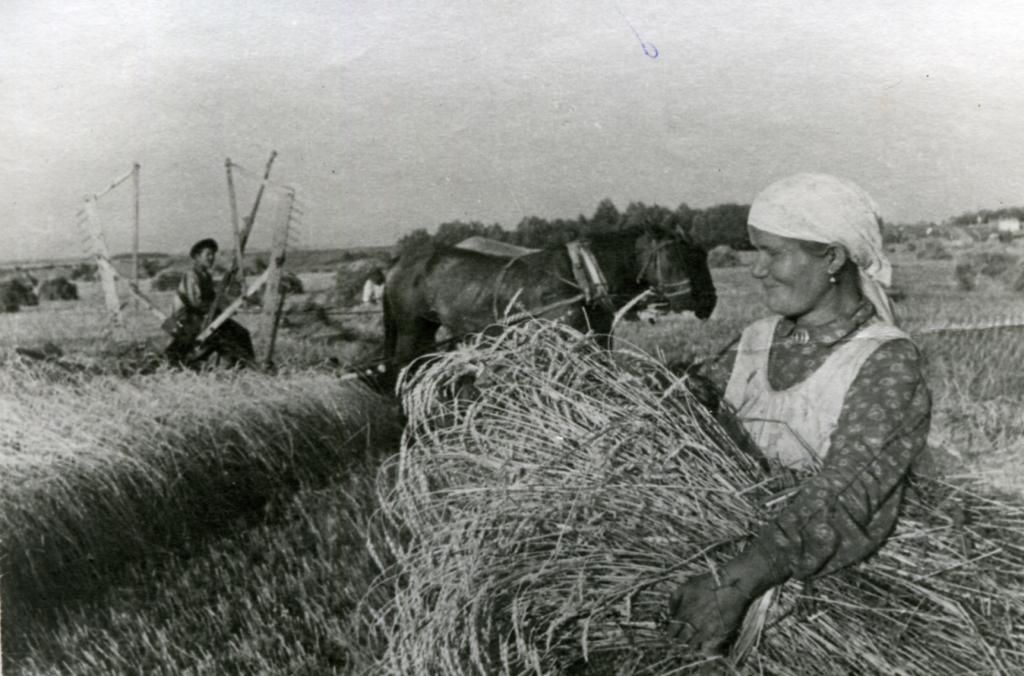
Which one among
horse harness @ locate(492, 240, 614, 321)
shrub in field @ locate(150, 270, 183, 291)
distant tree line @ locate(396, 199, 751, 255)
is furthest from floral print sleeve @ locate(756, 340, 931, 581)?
shrub in field @ locate(150, 270, 183, 291)

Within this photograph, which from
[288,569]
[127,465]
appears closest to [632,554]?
[288,569]

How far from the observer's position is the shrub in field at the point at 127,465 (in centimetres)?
254

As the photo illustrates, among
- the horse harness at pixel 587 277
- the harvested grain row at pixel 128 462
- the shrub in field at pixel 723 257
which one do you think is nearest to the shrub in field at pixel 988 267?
the shrub in field at pixel 723 257

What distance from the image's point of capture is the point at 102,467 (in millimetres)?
2756

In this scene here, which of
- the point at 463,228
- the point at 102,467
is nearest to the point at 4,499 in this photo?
the point at 102,467

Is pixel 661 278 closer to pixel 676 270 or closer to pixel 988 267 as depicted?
pixel 676 270

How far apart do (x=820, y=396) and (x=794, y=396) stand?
0.18 ft

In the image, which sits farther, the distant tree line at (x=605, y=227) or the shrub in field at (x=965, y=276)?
the distant tree line at (x=605, y=227)

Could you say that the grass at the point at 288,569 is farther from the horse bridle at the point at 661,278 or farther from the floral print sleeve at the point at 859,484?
the horse bridle at the point at 661,278

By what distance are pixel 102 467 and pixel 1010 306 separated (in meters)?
3.12

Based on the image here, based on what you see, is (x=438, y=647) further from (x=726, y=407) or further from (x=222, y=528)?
(x=222, y=528)

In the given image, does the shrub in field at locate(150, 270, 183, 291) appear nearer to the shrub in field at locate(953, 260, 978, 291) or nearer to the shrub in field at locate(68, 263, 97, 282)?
the shrub in field at locate(68, 263, 97, 282)

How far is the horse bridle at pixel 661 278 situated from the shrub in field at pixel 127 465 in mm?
1549

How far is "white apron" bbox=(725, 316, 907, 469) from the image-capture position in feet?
4.15
